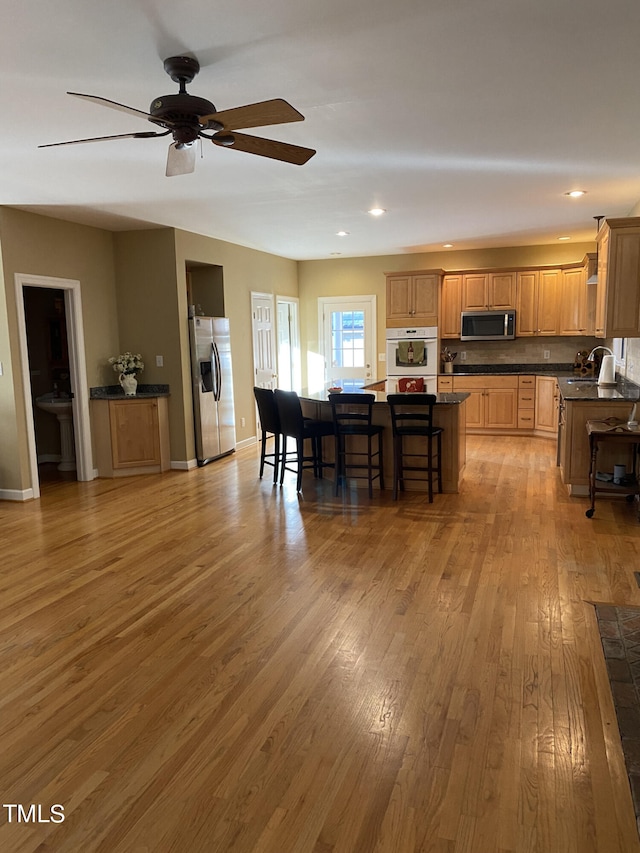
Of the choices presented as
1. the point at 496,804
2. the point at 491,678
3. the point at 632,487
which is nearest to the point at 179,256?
the point at 632,487

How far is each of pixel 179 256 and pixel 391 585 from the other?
4.65 m

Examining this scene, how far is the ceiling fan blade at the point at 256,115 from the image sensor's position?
2404 millimetres

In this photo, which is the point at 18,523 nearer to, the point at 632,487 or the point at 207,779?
the point at 207,779

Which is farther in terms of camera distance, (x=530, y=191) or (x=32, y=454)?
(x=32, y=454)

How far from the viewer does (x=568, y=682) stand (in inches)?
102

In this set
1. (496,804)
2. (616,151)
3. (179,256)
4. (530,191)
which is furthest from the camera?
(179,256)

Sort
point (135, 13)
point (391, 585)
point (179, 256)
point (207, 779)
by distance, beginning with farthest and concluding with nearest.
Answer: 1. point (179, 256)
2. point (391, 585)
3. point (135, 13)
4. point (207, 779)

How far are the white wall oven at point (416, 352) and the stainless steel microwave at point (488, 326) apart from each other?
1.54ft

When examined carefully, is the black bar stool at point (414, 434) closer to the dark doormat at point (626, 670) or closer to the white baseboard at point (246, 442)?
the dark doormat at point (626, 670)

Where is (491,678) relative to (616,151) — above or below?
below

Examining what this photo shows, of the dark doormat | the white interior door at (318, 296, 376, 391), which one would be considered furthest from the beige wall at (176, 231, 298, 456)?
Answer: the dark doormat

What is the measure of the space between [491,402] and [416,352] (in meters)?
1.31

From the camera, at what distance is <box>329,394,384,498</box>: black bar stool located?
18.2 ft

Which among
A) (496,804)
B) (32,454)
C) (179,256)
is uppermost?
(179,256)
